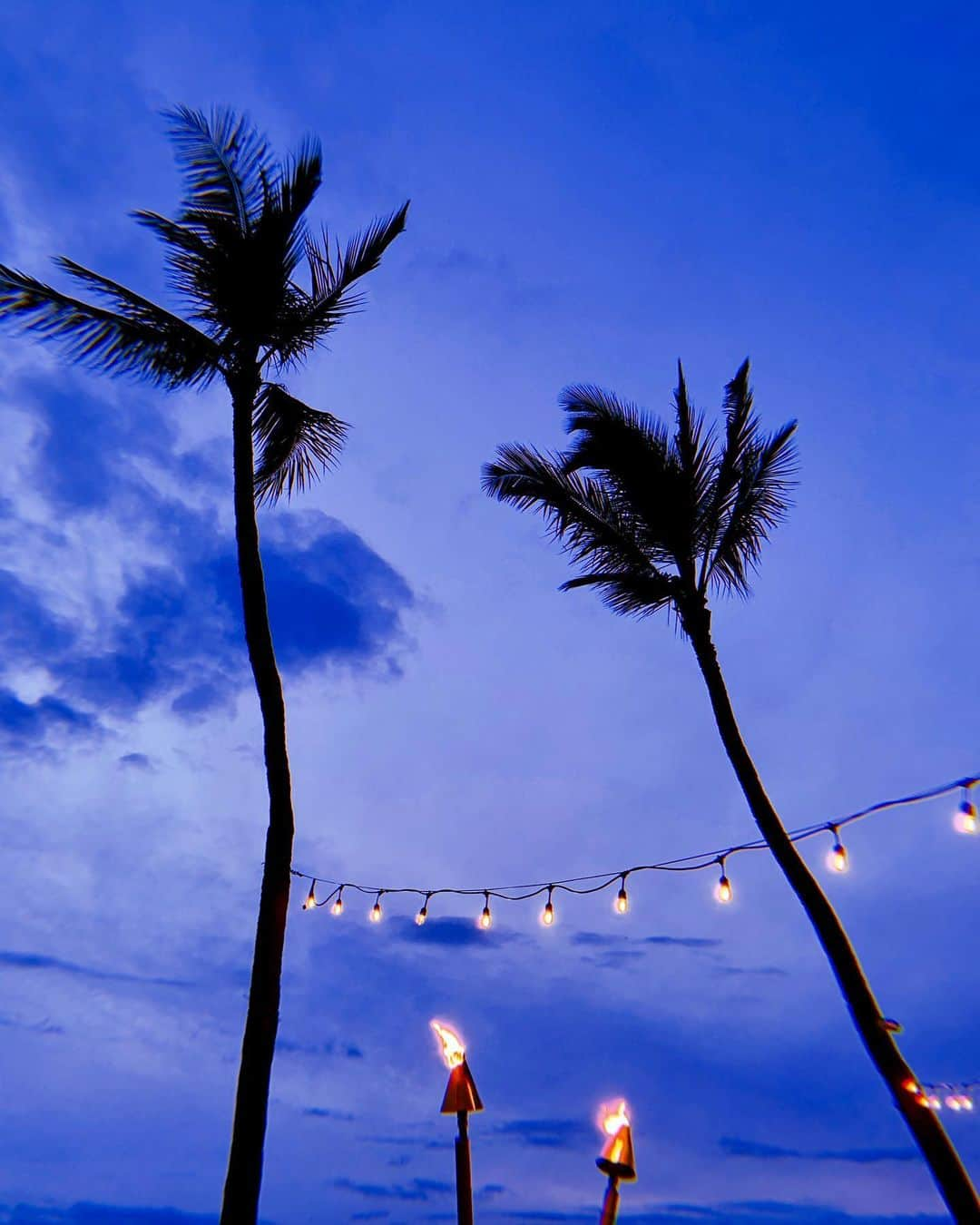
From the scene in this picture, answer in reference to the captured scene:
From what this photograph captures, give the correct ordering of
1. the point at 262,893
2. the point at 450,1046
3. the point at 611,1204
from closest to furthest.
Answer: the point at 611,1204 → the point at 450,1046 → the point at 262,893

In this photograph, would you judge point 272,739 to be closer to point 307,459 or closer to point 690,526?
point 307,459

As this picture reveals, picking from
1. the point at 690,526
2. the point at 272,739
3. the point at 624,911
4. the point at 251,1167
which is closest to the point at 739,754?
the point at 624,911

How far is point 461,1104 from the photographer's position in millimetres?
3732

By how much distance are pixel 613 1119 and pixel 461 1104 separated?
72cm

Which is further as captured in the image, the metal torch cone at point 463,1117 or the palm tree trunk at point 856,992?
the palm tree trunk at point 856,992

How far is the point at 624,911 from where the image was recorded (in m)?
10.0

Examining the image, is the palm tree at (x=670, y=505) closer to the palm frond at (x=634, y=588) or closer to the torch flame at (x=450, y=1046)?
the palm frond at (x=634, y=588)

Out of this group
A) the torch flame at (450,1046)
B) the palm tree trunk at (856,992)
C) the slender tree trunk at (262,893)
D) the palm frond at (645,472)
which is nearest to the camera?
the torch flame at (450,1046)

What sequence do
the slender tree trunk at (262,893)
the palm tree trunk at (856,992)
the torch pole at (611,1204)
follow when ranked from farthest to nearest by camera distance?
the palm tree trunk at (856,992)
the slender tree trunk at (262,893)
the torch pole at (611,1204)

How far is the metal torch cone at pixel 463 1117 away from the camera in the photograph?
3490 millimetres

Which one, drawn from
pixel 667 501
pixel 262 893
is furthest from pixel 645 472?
pixel 262 893

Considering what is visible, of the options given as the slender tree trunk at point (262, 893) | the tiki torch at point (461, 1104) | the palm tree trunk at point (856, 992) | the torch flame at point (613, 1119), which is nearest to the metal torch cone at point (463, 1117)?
the tiki torch at point (461, 1104)

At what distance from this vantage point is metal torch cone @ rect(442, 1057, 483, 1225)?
349 centimetres

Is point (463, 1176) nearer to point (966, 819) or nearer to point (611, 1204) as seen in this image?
point (611, 1204)
